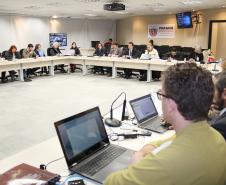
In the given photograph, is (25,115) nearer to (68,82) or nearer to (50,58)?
(68,82)

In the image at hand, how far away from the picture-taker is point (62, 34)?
1419cm

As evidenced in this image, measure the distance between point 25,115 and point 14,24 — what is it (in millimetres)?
8144

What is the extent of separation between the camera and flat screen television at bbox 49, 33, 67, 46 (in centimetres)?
1370

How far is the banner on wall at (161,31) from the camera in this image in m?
13.2

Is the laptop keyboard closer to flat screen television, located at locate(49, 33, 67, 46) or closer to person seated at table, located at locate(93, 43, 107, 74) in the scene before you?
person seated at table, located at locate(93, 43, 107, 74)

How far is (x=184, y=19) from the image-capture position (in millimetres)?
11859

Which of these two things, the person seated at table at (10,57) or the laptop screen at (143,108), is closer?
the laptop screen at (143,108)

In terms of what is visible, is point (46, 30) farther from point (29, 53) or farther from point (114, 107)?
point (114, 107)

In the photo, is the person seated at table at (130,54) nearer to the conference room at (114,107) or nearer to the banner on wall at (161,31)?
the conference room at (114,107)

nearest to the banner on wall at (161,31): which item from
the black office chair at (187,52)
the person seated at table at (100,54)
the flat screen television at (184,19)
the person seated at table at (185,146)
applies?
the flat screen television at (184,19)

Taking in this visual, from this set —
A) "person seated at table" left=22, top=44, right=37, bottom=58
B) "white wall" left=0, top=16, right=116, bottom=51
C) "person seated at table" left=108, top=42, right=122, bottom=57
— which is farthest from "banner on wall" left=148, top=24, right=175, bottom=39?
"person seated at table" left=22, top=44, right=37, bottom=58

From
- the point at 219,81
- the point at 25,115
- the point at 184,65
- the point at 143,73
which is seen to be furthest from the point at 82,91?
the point at 184,65

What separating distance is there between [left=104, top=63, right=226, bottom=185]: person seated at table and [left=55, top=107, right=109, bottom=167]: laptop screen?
55 cm

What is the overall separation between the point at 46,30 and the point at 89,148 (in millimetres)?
12671
